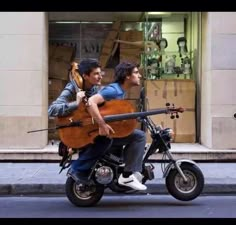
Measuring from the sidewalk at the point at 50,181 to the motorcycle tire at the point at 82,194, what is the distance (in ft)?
3.26

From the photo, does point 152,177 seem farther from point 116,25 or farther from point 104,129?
point 116,25

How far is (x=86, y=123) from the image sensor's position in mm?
6559

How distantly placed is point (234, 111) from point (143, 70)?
2.12m

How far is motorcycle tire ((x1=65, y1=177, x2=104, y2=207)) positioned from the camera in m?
6.79

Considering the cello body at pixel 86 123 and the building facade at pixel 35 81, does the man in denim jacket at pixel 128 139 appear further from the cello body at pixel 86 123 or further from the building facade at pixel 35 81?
the building facade at pixel 35 81

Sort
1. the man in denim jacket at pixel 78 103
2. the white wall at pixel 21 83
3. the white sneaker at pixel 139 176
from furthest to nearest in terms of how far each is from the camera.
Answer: the white wall at pixel 21 83 → the white sneaker at pixel 139 176 → the man in denim jacket at pixel 78 103

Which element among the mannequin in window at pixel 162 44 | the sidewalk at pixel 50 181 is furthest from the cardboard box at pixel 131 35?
the sidewalk at pixel 50 181

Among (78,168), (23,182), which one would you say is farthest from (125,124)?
(23,182)

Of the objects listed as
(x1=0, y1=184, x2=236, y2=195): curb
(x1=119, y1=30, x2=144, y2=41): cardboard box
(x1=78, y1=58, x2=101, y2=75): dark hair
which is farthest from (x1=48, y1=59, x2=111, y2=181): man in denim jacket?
(x1=119, y1=30, x2=144, y2=41): cardboard box

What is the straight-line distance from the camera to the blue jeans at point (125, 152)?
6.62 m

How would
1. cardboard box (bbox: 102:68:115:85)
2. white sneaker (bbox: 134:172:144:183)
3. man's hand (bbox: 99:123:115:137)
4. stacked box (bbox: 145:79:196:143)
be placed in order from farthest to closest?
1. cardboard box (bbox: 102:68:115:85)
2. stacked box (bbox: 145:79:196:143)
3. white sneaker (bbox: 134:172:144:183)
4. man's hand (bbox: 99:123:115:137)

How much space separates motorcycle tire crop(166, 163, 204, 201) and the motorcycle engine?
2.40 feet

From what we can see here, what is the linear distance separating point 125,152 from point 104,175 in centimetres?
37

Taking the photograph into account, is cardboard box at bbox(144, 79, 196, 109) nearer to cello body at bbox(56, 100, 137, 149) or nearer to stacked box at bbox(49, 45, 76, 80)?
stacked box at bbox(49, 45, 76, 80)
